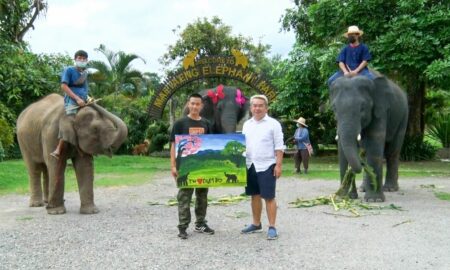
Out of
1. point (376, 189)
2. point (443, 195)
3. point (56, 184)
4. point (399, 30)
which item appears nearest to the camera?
point (56, 184)

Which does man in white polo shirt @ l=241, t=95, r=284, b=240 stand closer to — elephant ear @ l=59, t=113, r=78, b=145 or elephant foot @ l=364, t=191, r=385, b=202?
elephant ear @ l=59, t=113, r=78, b=145

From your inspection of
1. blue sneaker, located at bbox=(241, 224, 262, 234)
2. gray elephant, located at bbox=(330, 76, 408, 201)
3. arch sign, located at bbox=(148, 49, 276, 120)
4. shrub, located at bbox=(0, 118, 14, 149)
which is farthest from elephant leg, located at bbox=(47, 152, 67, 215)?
arch sign, located at bbox=(148, 49, 276, 120)

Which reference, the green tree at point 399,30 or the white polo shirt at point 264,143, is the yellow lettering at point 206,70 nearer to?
→ the green tree at point 399,30

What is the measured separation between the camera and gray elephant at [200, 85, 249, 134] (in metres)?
13.8

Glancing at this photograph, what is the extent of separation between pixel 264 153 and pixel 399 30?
12.0 meters

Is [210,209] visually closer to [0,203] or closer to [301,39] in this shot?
[0,203]

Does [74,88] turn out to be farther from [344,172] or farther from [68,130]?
[344,172]

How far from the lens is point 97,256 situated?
19.6 ft

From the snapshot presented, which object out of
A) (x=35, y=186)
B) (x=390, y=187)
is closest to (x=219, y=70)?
(x=390, y=187)

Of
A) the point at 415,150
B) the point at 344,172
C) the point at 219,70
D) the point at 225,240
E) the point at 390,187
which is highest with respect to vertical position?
the point at 219,70

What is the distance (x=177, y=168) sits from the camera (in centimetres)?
684

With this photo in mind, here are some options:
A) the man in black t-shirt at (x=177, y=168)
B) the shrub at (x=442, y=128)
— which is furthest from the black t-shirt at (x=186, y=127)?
the shrub at (x=442, y=128)

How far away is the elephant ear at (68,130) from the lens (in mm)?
8453

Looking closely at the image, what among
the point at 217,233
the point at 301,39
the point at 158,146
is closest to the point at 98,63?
the point at 158,146
